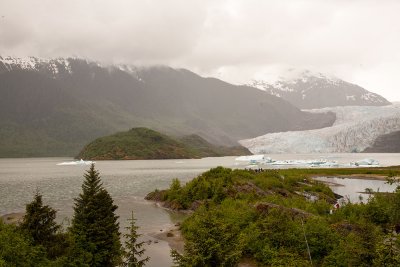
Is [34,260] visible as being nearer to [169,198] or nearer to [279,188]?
[169,198]

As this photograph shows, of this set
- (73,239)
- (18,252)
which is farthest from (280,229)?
(18,252)

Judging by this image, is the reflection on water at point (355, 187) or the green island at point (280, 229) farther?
the reflection on water at point (355, 187)

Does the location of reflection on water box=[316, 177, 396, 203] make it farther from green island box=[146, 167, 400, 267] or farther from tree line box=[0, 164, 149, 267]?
tree line box=[0, 164, 149, 267]

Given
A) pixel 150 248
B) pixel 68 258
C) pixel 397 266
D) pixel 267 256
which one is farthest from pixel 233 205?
pixel 397 266

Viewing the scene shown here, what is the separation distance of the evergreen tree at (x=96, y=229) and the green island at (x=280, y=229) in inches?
183

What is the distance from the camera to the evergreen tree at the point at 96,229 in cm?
2719

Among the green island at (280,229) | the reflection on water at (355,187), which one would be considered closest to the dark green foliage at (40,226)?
the green island at (280,229)

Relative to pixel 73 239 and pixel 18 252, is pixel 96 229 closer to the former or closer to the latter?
pixel 73 239

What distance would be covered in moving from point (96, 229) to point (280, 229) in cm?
A: 1350

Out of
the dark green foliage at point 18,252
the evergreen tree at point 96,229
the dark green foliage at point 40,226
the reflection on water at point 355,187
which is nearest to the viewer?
the dark green foliage at point 18,252

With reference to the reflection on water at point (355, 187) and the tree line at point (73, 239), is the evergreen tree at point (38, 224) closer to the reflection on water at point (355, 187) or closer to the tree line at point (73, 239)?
the tree line at point (73, 239)

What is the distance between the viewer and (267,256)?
30.3 m

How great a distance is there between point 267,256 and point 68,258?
46.3 feet

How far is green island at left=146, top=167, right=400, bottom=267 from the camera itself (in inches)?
832
